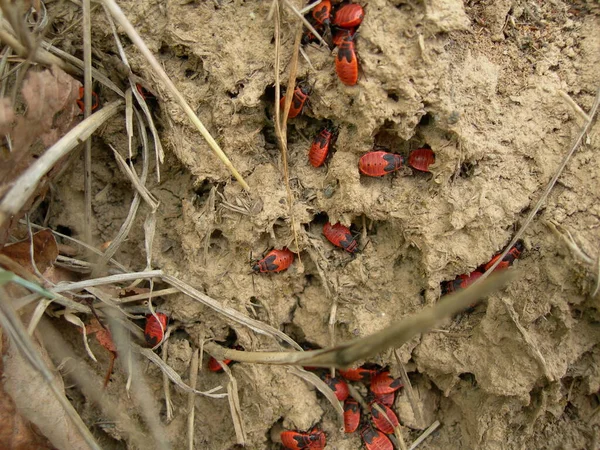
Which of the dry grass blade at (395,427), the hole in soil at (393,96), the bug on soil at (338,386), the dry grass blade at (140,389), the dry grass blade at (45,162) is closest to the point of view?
the dry grass blade at (140,389)

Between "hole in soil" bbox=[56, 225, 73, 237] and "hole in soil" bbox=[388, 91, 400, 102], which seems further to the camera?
"hole in soil" bbox=[56, 225, 73, 237]

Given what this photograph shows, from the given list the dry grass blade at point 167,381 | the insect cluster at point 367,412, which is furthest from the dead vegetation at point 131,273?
the insect cluster at point 367,412

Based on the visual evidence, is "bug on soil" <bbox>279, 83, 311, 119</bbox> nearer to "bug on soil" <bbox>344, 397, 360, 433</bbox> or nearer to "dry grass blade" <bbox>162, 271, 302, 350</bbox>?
"dry grass blade" <bbox>162, 271, 302, 350</bbox>

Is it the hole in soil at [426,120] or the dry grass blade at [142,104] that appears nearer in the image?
the hole in soil at [426,120]

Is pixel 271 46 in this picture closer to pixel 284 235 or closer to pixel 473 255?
pixel 284 235

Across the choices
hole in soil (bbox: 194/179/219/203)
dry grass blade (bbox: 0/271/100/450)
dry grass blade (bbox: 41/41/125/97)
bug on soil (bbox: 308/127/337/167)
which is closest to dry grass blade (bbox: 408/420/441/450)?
bug on soil (bbox: 308/127/337/167)

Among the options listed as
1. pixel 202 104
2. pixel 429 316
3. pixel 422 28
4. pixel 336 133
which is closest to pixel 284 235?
pixel 336 133

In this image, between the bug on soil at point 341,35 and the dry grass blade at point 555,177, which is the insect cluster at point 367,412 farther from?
the bug on soil at point 341,35
